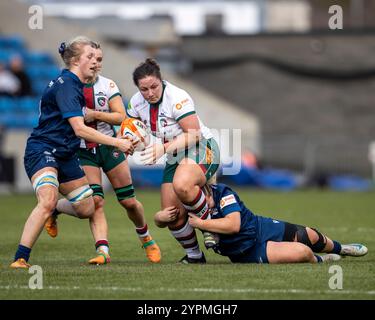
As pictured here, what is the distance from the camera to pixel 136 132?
8.95 m

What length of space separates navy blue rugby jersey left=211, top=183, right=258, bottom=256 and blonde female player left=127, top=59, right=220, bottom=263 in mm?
112

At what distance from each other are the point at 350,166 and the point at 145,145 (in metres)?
17.5

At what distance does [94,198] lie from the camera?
9641 mm

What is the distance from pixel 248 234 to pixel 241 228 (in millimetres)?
80

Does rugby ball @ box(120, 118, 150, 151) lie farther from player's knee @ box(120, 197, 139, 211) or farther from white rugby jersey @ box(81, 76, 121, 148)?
player's knee @ box(120, 197, 139, 211)

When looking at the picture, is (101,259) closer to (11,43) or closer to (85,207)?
(85,207)

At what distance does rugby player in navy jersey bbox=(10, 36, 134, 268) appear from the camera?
8820 millimetres

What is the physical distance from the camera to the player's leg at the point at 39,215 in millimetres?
8773

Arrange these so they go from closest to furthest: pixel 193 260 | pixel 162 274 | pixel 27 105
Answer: pixel 162 274 < pixel 193 260 < pixel 27 105

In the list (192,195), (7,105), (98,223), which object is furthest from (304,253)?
(7,105)

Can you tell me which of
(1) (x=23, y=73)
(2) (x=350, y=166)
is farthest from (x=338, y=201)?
(1) (x=23, y=73)

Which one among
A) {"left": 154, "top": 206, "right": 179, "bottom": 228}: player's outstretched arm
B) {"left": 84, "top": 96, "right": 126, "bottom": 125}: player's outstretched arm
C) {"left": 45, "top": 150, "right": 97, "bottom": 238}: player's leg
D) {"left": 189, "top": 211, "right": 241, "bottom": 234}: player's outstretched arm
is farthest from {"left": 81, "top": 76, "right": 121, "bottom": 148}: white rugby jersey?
Answer: {"left": 189, "top": 211, "right": 241, "bottom": 234}: player's outstretched arm

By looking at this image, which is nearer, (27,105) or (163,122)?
(163,122)

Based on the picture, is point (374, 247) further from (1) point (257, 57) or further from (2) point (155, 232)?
(1) point (257, 57)
